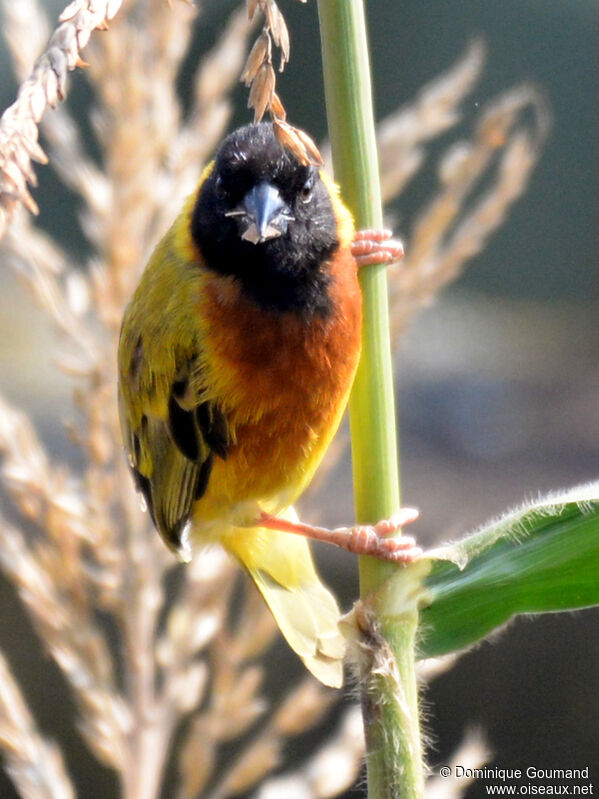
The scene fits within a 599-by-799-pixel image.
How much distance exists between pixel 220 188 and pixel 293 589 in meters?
0.86

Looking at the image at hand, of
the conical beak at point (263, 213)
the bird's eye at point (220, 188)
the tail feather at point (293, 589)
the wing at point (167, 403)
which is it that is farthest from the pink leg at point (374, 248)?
the tail feather at point (293, 589)

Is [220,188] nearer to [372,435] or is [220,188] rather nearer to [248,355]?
[248,355]

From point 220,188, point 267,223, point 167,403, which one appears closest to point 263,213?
point 267,223

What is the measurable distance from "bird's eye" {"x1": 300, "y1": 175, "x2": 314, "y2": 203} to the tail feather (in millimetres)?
713

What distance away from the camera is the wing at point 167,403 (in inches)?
72.8

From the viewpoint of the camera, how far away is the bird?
1.67 meters

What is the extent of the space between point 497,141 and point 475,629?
0.96m

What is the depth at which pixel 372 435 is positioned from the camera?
1.09 metres

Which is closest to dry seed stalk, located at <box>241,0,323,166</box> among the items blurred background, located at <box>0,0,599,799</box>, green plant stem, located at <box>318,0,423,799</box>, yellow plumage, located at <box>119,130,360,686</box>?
green plant stem, located at <box>318,0,423,799</box>

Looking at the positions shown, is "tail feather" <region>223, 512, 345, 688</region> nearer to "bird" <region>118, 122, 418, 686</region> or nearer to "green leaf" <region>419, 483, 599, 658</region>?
"bird" <region>118, 122, 418, 686</region>

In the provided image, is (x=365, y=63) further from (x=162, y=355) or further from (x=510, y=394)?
(x=510, y=394)

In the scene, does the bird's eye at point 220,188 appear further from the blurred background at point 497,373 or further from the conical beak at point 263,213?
the blurred background at point 497,373

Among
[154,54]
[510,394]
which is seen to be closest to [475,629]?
[154,54]

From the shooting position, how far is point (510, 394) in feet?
19.5
